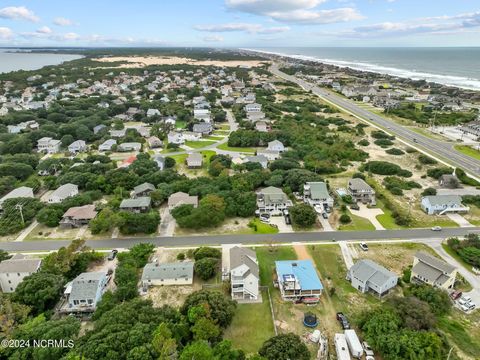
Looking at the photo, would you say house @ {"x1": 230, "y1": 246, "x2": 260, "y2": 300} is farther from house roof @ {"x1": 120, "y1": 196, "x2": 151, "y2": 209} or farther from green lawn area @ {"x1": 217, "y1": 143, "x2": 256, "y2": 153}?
green lawn area @ {"x1": 217, "y1": 143, "x2": 256, "y2": 153}

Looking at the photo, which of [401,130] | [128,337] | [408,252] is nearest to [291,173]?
[408,252]

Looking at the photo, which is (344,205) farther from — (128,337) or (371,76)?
(371,76)

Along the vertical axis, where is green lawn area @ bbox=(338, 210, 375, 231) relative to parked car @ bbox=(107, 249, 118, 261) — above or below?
above

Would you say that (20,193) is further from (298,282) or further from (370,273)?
(370,273)

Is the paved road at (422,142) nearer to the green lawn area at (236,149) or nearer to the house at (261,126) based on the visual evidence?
the house at (261,126)

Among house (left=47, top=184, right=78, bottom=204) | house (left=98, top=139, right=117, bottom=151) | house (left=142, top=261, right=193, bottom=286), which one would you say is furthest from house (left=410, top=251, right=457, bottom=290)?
house (left=98, top=139, right=117, bottom=151)

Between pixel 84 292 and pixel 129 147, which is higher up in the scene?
pixel 84 292

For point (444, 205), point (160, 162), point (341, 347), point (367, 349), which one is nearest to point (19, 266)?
point (341, 347)
